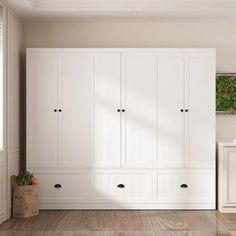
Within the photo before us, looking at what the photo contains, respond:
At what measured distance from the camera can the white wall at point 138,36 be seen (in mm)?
5371

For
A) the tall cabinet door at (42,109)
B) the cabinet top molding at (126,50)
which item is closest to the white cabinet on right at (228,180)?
the cabinet top molding at (126,50)

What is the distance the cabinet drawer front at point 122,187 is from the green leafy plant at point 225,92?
1.38m

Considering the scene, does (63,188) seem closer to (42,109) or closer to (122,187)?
(122,187)

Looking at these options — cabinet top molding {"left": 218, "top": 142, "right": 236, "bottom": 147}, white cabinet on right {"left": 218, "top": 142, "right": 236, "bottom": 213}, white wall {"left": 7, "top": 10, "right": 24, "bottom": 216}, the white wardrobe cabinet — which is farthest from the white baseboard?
cabinet top molding {"left": 218, "top": 142, "right": 236, "bottom": 147}

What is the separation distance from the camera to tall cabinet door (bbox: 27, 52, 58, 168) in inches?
196

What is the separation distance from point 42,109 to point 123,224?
1714 mm

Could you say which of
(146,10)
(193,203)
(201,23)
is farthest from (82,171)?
(201,23)

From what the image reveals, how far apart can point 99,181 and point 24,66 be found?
5.86 feet

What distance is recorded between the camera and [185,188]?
4.99 meters

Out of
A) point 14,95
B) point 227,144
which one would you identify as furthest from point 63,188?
point 227,144

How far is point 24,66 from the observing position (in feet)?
17.4

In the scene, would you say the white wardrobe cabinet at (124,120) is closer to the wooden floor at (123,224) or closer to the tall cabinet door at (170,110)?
the tall cabinet door at (170,110)

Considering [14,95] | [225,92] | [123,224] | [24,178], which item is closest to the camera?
[123,224]

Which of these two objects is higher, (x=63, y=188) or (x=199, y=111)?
Answer: (x=199, y=111)
